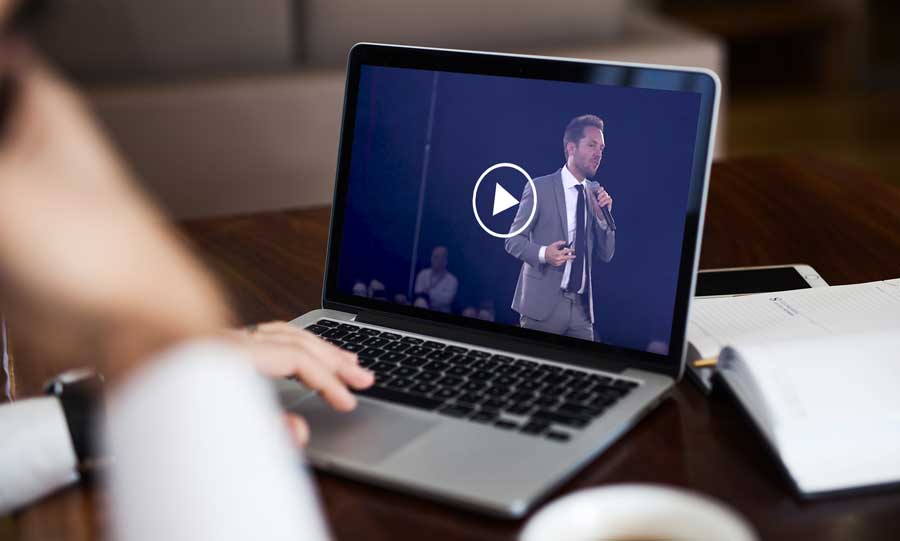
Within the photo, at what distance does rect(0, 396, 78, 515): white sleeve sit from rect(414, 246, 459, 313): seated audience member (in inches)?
12.3

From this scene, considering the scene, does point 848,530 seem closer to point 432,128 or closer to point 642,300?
point 642,300

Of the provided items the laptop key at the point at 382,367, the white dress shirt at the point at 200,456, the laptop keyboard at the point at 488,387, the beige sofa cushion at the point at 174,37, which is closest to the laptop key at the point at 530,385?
the laptop keyboard at the point at 488,387

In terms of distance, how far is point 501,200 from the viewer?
0.84 meters

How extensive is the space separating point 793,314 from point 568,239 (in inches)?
7.3

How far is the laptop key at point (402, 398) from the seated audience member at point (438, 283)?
0.44 feet

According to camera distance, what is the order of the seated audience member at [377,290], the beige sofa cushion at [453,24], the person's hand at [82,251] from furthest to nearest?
the beige sofa cushion at [453,24], the seated audience member at [377,290], the person's hand at [82,251]

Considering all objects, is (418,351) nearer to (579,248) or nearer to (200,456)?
(579,248)

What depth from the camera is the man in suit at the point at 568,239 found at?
796mm

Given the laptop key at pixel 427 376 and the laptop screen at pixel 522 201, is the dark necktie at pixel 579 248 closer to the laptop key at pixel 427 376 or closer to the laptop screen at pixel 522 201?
the laptop screen at pixel 522 201

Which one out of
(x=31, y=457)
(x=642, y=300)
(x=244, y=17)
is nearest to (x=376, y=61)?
(x=642, y=300)

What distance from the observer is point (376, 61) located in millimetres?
913

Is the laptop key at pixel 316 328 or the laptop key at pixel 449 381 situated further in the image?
the laptop key at pixel 316 328

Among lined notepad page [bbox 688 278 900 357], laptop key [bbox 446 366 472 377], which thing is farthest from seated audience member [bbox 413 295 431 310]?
lined notepad page [bbox 688 278 900 357]

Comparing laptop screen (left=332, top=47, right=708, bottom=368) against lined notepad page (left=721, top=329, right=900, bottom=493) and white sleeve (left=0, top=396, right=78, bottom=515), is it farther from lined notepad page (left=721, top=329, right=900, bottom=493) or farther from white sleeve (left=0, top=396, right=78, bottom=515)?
white sleeve (left=0, top=396, right=78, bottom=515)
